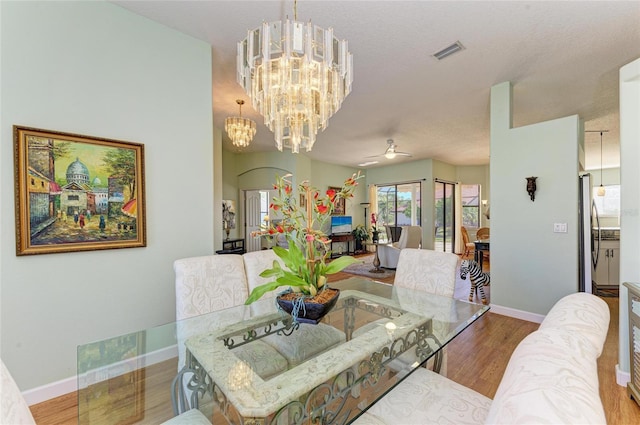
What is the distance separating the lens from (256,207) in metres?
7.52

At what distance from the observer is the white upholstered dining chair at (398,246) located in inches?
228

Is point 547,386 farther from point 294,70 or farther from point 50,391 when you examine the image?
point 50,391

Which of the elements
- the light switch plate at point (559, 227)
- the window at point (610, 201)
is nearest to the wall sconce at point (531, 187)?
the light switch plate at point (559, 227)

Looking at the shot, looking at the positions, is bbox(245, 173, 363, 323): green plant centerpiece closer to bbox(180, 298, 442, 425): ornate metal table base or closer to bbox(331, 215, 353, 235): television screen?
bbox(180, 298, 442, 425): ornate metal table base

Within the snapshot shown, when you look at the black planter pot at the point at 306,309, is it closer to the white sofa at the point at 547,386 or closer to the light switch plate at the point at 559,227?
the white sofa at the point at 547,386

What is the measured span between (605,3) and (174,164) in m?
3.64

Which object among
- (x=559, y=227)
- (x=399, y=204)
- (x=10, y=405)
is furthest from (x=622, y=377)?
(x=399, y=204)

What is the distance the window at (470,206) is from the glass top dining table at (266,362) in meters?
8.01

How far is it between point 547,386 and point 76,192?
2.66 meters

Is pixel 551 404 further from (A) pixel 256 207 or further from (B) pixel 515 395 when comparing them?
(A) pixel 256 207

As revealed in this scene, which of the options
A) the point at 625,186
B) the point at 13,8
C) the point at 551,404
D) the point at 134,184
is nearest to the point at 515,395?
the point at 551,404

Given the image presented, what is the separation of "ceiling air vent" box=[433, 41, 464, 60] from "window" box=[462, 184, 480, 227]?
7175 millimetres

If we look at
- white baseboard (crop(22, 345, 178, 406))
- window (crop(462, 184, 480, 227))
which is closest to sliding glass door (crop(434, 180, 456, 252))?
window (crop(462, 184, 480, 227))

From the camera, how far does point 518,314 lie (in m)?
3.22
